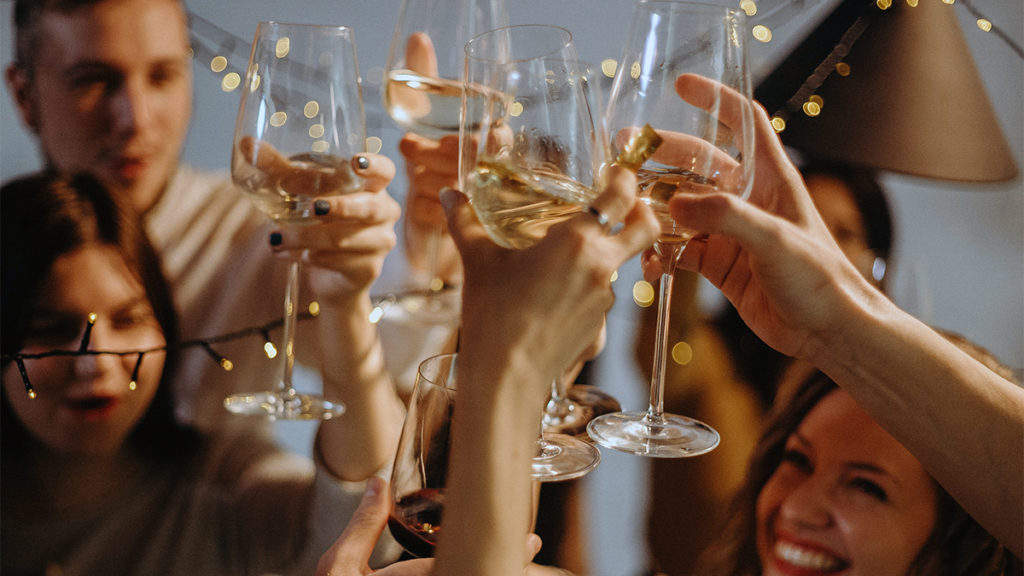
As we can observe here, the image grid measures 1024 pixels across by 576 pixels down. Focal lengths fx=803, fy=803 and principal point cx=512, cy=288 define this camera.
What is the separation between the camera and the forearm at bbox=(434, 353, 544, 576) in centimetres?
55

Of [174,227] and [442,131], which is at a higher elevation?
[442,131]

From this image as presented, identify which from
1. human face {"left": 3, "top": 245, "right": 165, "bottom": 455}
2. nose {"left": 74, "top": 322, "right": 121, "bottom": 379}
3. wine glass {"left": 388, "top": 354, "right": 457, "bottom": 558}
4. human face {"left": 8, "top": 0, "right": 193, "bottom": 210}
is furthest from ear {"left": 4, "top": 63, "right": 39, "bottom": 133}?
wine glass {"left": 388, "top": 354, "right": 457, "bottom": 558}

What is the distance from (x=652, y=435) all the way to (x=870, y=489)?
0.51 meters

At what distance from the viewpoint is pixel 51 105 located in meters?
1.35

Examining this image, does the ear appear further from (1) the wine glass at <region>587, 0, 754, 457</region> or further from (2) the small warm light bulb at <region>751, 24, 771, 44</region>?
(2) the small warm light bulb at <region>751, 24, 771, 44</region>

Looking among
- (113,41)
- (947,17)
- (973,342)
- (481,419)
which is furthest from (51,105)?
(973,342)

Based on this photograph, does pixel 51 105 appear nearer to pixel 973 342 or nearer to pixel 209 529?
pixel 209 529

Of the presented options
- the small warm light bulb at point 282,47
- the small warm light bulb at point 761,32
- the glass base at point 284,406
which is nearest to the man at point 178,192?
the glass base at point 284,406

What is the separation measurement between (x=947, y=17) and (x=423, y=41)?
3.32 feet

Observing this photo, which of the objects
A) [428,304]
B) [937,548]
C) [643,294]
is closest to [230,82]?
[428,304]

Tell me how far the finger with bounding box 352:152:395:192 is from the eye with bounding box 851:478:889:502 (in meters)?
0.76

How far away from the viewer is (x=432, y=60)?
1.06 meters

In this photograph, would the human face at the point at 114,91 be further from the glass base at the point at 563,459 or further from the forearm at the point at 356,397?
the glass base at the point at 563,459

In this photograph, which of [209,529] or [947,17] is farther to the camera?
[947,17]
